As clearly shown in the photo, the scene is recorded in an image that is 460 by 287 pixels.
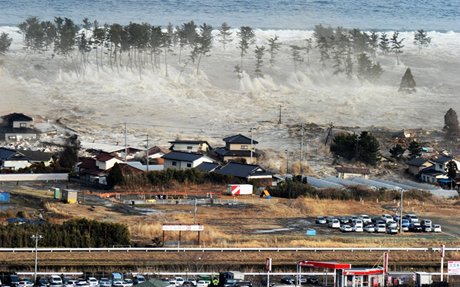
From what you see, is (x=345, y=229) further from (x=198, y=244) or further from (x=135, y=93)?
(x=135, y=93)

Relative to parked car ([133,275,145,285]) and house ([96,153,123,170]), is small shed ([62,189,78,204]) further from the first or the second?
parked car ([133,275,145,285])

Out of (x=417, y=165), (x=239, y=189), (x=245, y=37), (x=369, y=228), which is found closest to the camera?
(x=369, y=228)

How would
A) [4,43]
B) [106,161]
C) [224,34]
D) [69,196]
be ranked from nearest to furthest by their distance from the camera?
1. [69,196]
2. [106,161]
3. [4,43]
4. [224,34]

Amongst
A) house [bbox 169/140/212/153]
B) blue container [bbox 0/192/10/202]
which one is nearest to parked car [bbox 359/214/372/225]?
blue container [bbox 0/192/10/202]

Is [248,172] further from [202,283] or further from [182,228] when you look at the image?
[202,283]

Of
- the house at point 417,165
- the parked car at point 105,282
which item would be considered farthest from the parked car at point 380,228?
the house at point 417,165

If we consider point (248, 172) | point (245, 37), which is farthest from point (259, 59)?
point (248, 172)

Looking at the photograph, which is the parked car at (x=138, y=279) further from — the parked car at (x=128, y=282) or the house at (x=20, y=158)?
the house at (x=20, y=158)
